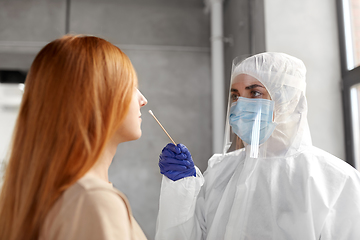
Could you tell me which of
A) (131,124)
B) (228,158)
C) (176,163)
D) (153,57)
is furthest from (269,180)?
(153,57)

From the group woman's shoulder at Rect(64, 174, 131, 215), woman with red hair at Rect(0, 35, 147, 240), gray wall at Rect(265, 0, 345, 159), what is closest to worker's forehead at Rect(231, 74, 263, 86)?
gray wall at Rect(265, 0, 345, 159)

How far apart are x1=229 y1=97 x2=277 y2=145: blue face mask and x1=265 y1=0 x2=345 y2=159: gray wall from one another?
2.26ft

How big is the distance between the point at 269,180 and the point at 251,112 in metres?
0.30

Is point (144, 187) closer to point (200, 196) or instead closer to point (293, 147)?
point (200, 196)

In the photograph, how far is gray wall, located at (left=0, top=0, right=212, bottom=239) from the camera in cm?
261

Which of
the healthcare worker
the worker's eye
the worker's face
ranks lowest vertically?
the healthcare worker

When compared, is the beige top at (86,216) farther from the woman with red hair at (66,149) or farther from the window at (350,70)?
the window at (350,70)

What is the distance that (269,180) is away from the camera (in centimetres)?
111

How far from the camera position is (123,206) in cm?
57

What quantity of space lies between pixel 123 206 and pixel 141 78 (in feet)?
7.46

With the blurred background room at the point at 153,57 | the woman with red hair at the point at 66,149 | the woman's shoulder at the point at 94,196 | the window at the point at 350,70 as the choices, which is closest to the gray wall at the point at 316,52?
the window at the point at 350,70

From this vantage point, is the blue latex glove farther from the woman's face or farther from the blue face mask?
the woman's face

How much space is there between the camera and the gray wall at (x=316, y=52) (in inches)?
66.2

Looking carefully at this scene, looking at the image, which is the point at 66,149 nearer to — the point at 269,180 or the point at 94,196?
the point at 94,196
